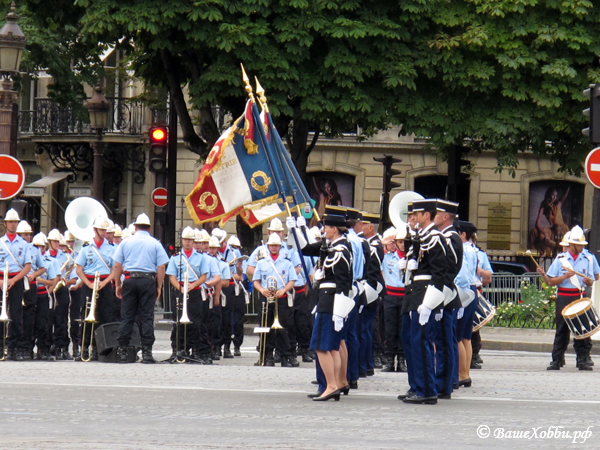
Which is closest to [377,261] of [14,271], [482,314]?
[482,314]

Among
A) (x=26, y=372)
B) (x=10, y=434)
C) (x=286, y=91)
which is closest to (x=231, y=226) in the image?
(x=286, y=91)

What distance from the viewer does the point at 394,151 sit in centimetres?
3891

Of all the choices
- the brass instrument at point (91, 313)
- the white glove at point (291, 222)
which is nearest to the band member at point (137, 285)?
the brass instrument at point (91, 313)

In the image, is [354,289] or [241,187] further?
[241,187]

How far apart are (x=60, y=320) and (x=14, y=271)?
1309 millimetres

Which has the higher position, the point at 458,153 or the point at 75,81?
the point at 75,81

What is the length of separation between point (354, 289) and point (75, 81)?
18694 mm

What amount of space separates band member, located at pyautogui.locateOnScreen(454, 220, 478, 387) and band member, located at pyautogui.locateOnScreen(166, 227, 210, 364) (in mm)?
3946

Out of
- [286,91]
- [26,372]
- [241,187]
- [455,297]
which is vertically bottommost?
[26,372]

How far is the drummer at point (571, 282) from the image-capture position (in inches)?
650

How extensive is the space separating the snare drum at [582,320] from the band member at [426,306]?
202 inches

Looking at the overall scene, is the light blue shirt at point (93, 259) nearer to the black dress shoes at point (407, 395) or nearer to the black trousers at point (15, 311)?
the black trousers at point (15, 311)

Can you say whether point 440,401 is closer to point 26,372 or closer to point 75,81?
point 26,372

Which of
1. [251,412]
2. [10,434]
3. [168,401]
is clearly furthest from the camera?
[168,401]
